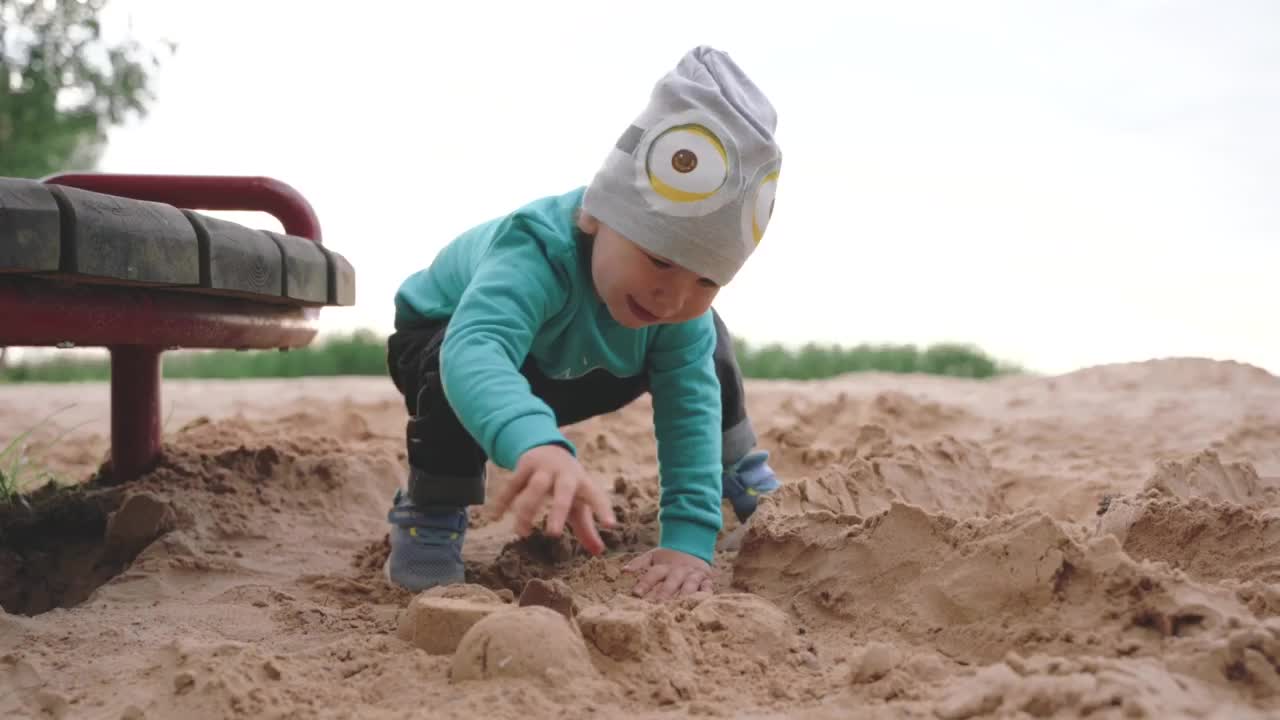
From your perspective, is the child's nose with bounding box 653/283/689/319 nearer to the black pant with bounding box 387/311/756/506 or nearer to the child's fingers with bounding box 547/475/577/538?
the black pant with bounding box 387/311/756/506

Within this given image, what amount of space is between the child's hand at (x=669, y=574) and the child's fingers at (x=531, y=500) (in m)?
0.53

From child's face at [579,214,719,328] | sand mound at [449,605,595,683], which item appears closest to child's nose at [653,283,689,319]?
child's face at [579,214,719,328]

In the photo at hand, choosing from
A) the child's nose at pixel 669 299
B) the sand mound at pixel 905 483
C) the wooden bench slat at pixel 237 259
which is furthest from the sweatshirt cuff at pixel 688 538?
the wooden bench slat at pixel 237 259

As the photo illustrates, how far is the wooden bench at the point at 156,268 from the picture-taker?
5.59 feet

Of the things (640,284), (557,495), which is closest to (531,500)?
(557,495)

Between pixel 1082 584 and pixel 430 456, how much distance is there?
1.26 metres

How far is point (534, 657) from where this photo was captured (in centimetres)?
124

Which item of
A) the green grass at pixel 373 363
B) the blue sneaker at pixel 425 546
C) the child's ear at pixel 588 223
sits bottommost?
the green grass at pixel 373 363

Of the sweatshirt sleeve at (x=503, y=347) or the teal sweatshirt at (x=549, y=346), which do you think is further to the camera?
the teal sweatshirt at (x=549, y=346)

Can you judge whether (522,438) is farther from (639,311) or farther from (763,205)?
(763,205)

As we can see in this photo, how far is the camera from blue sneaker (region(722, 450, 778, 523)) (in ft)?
8.31

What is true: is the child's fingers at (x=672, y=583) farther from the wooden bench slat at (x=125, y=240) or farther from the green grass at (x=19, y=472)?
the green grass at (x=19, y=472)

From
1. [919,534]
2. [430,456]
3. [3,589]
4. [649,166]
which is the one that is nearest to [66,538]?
[3,589]

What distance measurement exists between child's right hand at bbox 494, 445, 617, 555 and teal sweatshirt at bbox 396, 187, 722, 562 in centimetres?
12
